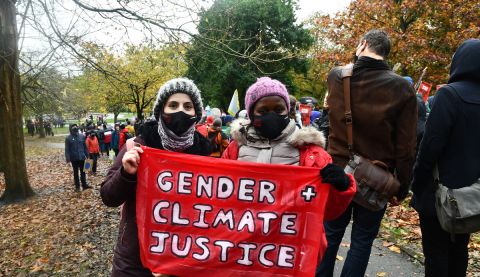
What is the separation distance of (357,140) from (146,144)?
1.71m

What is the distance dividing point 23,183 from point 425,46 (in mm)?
14824

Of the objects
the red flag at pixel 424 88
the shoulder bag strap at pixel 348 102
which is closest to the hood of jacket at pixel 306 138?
the shoulder bag strap at pixel 348 102

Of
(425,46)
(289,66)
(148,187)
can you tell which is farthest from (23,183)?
(289,66)

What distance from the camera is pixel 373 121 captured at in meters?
2.89

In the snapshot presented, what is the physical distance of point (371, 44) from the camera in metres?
3.00

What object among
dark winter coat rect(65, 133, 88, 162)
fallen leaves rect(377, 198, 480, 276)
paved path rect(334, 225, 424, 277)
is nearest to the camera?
paved path rect(334, 225, 424, 277)

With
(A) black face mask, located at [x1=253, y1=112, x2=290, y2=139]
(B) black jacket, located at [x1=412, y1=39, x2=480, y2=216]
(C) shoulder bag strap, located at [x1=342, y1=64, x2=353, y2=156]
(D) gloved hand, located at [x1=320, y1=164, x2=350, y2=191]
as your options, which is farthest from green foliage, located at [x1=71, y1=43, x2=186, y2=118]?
(D) gloved hand, located at [x1=320, y1=164, x2=350, y2=191]

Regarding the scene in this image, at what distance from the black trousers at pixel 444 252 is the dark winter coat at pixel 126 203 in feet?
7.12

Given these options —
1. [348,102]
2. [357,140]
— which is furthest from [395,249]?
[348,102]

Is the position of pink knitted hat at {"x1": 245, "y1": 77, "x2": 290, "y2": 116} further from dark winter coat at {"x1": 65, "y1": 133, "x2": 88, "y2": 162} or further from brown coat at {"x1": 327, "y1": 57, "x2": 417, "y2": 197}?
dark winter coat at {"x1": 65, "y1": 133, "x2": 88, "y2": 162}

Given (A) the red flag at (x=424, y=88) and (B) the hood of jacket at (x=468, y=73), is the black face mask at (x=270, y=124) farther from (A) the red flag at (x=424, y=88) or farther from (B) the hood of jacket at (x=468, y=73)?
(A) the red flag at (x=424, y=88)

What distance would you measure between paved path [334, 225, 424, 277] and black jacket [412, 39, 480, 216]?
1.85 metres

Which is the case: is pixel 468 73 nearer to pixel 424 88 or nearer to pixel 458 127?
pixel 458 127

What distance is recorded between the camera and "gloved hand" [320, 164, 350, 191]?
2070 mm
